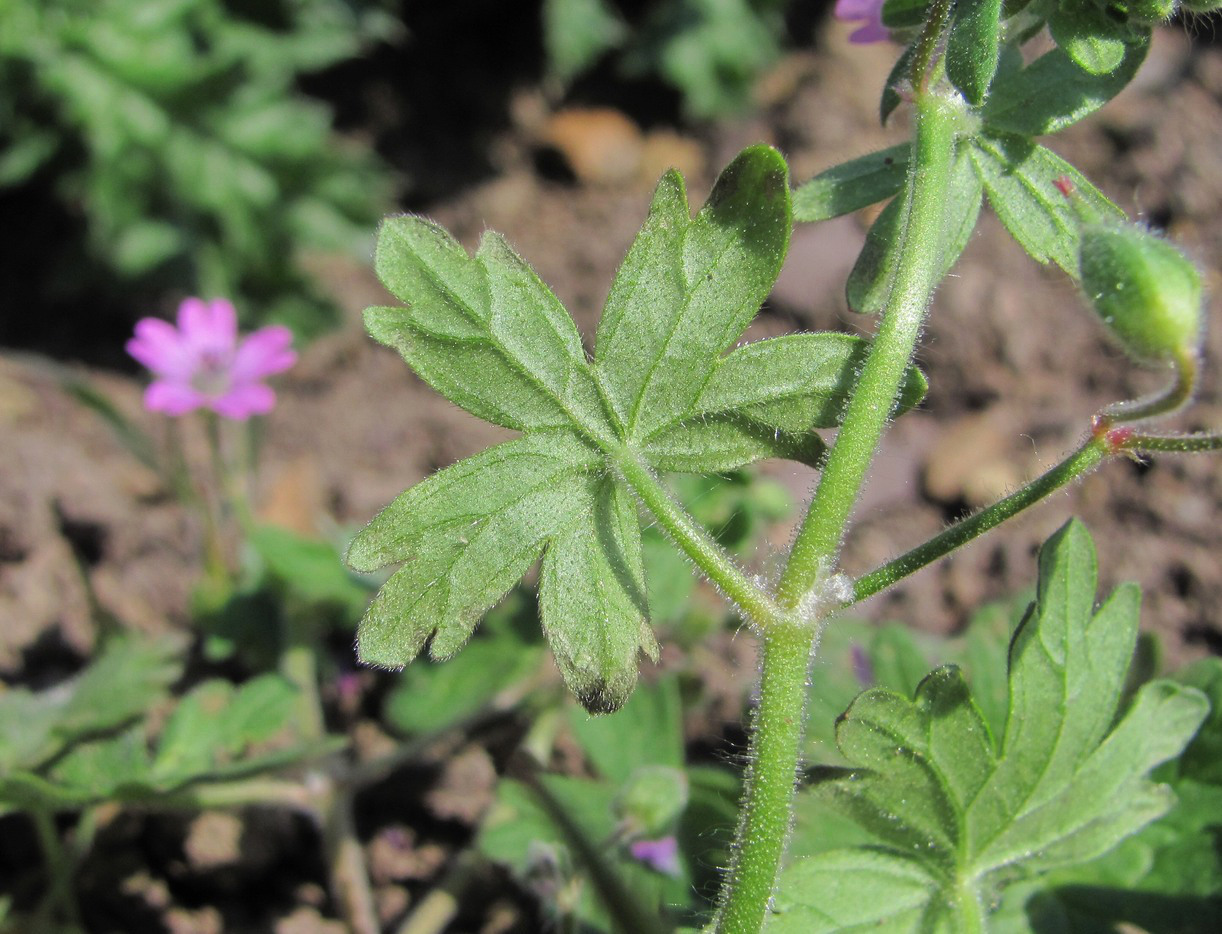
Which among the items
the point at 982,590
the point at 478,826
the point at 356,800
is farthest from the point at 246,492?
the point at 982,590

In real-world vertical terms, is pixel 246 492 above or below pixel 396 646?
above

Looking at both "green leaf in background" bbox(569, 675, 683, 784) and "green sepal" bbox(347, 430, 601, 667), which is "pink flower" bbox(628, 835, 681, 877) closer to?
"green leaf in background" bbox(569, 675, 683, 784)

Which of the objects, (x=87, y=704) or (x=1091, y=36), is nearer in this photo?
(x=1091, y=36)

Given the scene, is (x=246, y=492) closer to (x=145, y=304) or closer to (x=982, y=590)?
(x=145, y=304)

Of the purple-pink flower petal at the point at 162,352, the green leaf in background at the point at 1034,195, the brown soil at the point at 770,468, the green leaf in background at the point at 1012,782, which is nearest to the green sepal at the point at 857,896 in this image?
the green leaf in background at the point at 1012,782

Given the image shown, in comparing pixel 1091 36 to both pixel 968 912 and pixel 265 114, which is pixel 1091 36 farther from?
pixel 265 114

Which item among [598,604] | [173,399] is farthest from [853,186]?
[173,399]
